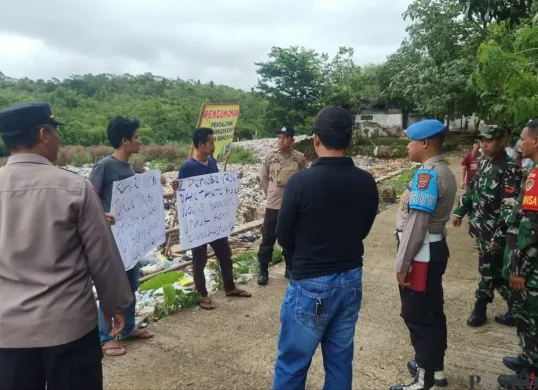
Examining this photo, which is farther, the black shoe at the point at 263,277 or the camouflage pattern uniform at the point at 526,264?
the black shoe at the point at 263,277

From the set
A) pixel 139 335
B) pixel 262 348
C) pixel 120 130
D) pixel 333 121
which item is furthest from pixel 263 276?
pixel 333 121

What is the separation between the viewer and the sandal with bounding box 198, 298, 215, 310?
4391 mm

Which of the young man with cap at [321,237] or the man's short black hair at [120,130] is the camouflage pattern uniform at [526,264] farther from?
the man's short black hair at [120,130]

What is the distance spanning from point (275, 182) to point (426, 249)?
257cm

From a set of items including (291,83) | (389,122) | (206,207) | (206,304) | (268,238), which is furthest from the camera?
(291,83)

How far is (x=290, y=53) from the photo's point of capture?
132 feet

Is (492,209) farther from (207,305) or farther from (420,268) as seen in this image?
(207,305)

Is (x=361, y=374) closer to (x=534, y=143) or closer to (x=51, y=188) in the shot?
(x=534, y=143)

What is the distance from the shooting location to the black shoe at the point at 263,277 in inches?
202

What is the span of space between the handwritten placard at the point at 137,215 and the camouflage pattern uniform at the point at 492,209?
2716 millimetres

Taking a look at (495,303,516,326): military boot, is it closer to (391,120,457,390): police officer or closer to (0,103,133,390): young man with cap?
(391,120,457,390): police officer

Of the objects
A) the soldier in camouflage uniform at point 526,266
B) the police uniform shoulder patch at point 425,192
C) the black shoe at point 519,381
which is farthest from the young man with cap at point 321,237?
the black shoe at point 519,381

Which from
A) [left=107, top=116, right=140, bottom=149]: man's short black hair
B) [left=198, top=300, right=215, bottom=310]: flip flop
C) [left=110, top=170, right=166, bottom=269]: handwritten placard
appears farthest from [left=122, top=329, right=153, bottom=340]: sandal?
[left=107, top=116, right=140, bottom=149]: man's short black hair

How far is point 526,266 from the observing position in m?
2.86
